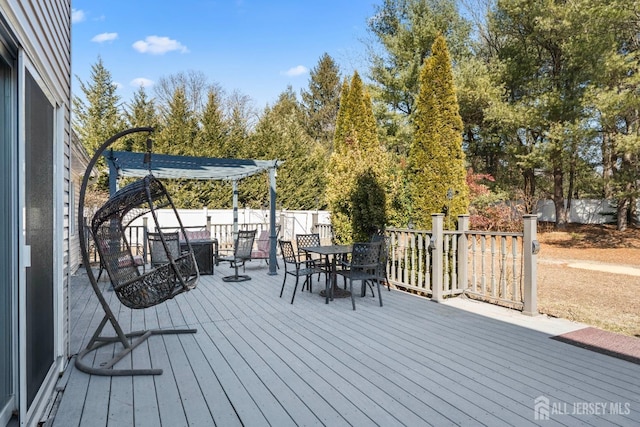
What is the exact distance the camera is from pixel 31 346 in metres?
1.99

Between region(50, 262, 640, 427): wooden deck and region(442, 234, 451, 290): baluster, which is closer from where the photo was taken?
region(50, 262, 640, 427): wooden deck

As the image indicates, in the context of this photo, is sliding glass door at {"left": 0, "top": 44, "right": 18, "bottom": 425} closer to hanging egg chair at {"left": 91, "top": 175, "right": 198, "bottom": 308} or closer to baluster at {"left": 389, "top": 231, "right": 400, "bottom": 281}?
hanging egg chair at {"left": 91, "top": 175, "right": 198, "bottom": 308}

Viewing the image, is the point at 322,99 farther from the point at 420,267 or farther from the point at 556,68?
the point at 420,267

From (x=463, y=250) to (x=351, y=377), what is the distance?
294cm

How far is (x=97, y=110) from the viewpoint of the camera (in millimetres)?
14664

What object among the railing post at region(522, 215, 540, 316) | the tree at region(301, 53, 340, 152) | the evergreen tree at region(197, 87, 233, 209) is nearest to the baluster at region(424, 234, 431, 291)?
the railing post at region(522, 215, 540, 316)

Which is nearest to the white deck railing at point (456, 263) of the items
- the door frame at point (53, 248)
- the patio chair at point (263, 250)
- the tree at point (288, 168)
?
the patio chair at point (263, 250)

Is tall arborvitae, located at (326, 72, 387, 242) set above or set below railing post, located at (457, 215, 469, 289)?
above

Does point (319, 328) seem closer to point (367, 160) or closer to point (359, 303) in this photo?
point (359, 303)

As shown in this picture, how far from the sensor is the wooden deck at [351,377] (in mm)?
2186

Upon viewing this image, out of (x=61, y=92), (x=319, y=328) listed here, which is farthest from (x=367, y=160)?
(x=61, y=92)

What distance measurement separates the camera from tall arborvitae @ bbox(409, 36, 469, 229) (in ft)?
18.6

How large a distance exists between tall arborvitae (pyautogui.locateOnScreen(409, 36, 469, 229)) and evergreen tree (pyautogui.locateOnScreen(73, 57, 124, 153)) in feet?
36.9

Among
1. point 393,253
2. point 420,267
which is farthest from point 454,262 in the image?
point 393,253
